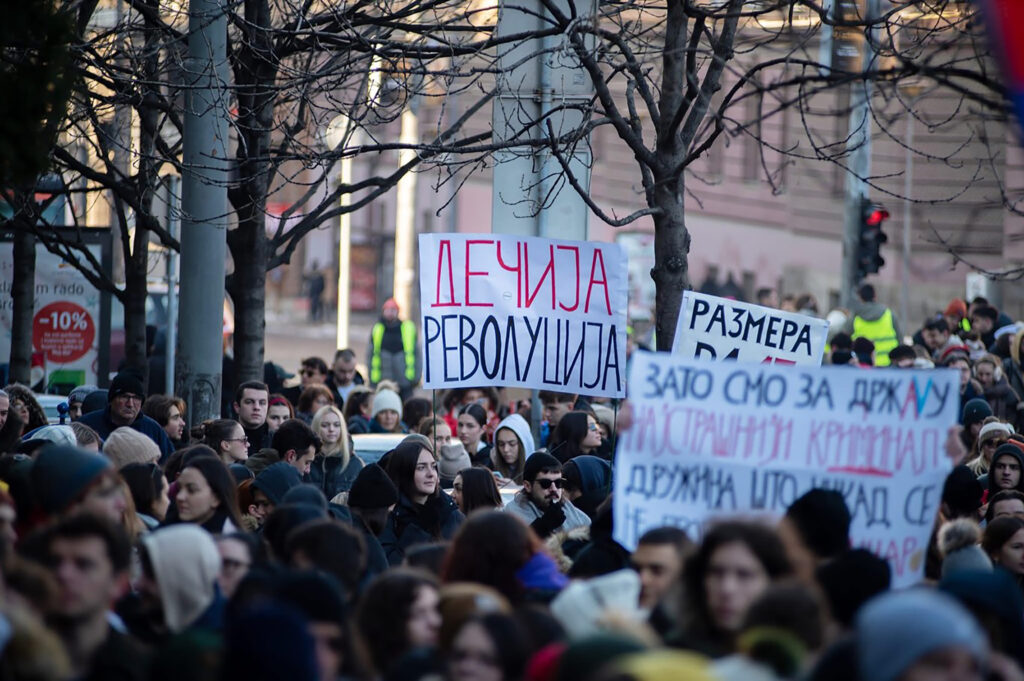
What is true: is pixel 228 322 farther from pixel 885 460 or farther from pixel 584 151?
pixel 885 460

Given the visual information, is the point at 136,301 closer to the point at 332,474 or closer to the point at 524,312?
the point at 332,474

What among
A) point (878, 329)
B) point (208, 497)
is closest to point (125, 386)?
point (208, 497)

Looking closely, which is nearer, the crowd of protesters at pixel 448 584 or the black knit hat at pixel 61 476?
the crowd of protesters at pixel 448 584

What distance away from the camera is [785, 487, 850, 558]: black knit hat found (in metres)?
5.79

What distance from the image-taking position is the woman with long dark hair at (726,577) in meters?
4.64

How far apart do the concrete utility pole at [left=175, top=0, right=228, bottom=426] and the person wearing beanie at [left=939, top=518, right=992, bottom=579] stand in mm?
5351

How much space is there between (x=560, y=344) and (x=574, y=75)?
309 cm

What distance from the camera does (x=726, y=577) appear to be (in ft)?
15.3

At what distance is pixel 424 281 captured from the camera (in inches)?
367

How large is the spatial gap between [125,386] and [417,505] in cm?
320

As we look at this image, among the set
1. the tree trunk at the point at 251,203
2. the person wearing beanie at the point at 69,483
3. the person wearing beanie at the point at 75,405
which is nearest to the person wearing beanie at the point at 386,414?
the tree trunk at the point at 251,203

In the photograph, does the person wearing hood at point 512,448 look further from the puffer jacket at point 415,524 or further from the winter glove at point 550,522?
the winter glove at point 550,522

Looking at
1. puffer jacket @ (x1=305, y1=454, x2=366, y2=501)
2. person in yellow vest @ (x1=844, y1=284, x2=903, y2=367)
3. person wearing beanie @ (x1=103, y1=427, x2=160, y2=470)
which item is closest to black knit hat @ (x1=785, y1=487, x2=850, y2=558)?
person wearing beanie @ (x1=103, y1=427, x2=160, y2=470)

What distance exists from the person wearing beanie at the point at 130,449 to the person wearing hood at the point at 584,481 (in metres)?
2.16
